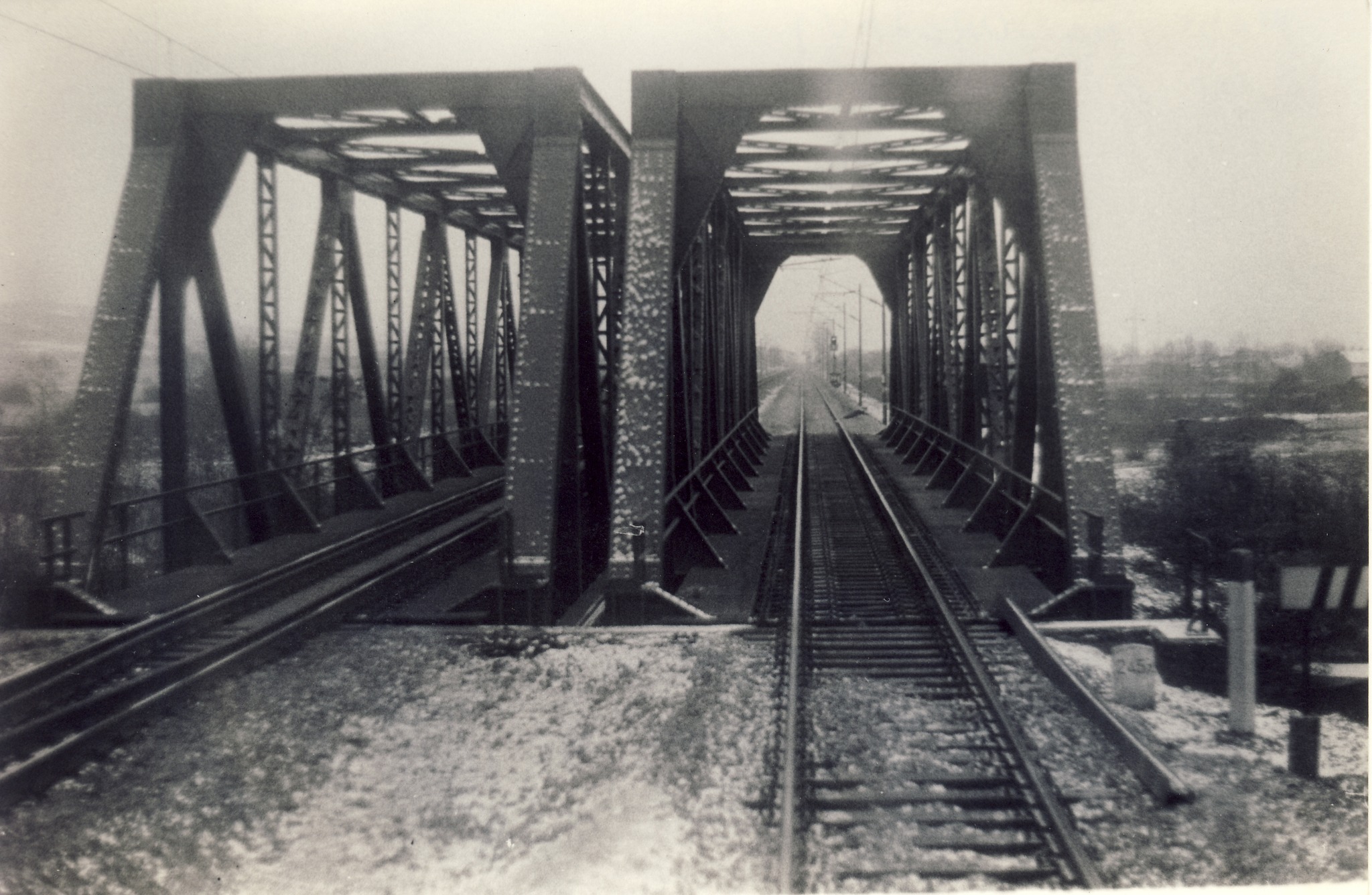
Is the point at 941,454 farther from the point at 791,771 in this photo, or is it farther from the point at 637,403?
the point at 791,771

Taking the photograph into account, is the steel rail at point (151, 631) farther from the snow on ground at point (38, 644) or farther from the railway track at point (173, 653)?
the snow on ground at point (38, 644)

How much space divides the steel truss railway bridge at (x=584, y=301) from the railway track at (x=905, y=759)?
1538mm

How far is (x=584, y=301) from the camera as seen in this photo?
28.1 feet

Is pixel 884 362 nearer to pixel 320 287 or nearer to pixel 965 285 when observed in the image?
pixel 965 285

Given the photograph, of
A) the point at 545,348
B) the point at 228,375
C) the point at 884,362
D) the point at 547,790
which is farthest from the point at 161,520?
the point at 884,362

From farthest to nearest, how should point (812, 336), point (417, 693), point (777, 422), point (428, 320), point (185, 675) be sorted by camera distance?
point (812, 336)
point (777, 422)
point (428, 320)
point (185, 675)
point (417, 693)

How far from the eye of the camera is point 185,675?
6.44 meters

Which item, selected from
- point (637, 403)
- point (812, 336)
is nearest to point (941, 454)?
point (637, 403)

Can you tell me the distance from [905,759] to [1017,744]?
609mm

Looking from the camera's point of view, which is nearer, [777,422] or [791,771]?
[791,771]

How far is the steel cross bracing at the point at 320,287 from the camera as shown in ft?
26.1

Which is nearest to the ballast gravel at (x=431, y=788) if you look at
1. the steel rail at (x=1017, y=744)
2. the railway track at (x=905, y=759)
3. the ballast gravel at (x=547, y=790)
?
the ballast gravel at (x=547, y=790)

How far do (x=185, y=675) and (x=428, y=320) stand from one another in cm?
942

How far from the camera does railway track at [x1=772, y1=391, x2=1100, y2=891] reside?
12.5 ft
